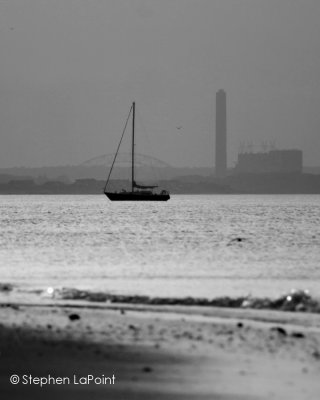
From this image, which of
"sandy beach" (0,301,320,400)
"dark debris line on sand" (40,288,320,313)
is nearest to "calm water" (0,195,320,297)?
"dark debris line on sand" (40,288,320,313)

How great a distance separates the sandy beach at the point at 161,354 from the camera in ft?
44.1

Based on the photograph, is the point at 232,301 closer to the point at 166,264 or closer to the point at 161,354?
the point at 161,354

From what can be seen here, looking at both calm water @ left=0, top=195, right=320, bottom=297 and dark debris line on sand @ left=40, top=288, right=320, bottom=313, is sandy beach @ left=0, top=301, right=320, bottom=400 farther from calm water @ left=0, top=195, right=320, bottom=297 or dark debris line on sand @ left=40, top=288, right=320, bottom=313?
calm water @ left=0, top=195, right=320, bottom=297

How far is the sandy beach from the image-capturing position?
13.4m

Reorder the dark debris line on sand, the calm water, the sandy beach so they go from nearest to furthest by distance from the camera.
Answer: the sandy beach < the dark debris line on sand < the calm water

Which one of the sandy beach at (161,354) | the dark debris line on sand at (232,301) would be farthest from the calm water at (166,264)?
the sandy beach at (161,354)

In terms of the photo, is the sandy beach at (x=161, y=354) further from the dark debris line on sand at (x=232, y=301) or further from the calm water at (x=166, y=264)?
the calm water at (x=166, y=264)

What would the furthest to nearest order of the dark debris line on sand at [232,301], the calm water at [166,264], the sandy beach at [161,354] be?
1. the calm water at [166,264]
2. the dark debris line on sand at [232,301]
3. the sandy beach at [161,354]

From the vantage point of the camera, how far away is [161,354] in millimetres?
16125

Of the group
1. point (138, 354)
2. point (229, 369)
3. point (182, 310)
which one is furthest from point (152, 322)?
point (229, 369)

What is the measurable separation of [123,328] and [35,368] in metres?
4.65

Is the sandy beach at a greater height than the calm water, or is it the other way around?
the sandy beach

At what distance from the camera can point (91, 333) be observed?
18.4 metres

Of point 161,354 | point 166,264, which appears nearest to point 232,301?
point 161,354
